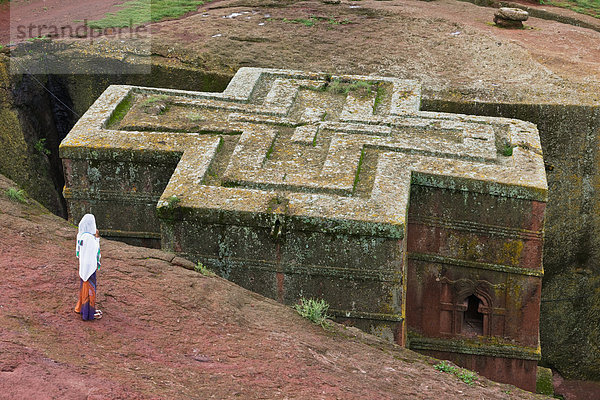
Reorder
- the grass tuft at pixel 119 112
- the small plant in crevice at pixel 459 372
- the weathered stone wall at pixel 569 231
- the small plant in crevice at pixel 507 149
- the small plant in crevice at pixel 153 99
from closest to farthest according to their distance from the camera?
the small plant in crevice at pixel 459 372 → the small plant in crevice at pixel 507 149 → the grass tuft at pixel 119 112 → the small plant in crevice at pixel 153 99 → the weathered stone wall at pixel 569 231

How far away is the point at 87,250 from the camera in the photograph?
19.4 ft

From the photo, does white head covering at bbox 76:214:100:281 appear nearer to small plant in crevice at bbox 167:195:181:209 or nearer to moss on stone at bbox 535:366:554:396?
small plant in crevice at bbox 167:195:181:209

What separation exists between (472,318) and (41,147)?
329 inches

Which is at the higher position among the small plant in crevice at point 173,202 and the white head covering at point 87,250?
the white head covering at point 87,250

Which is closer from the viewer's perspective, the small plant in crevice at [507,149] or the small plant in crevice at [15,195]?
the small plant in crevice at [15,195]

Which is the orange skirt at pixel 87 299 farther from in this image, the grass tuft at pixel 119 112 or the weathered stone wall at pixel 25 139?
the weathered stone wall at pixel 25 139

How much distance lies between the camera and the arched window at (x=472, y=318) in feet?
32.0

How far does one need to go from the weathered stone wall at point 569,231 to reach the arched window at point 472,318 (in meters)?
3.13

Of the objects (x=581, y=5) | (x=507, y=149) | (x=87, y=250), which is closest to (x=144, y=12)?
(x=507, y=149)

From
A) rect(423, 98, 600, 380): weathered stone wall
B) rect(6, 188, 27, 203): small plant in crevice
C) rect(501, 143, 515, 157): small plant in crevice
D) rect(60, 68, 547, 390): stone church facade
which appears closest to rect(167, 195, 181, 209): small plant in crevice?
rect(60, 68, 547, 390): stone church facade

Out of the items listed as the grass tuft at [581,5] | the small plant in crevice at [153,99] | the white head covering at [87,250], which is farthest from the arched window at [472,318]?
the grass tuft at [581,5]

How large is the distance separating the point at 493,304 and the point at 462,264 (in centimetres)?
75

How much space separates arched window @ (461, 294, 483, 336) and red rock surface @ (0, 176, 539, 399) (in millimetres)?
2781

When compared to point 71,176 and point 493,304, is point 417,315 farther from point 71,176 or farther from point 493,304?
point 71,176
